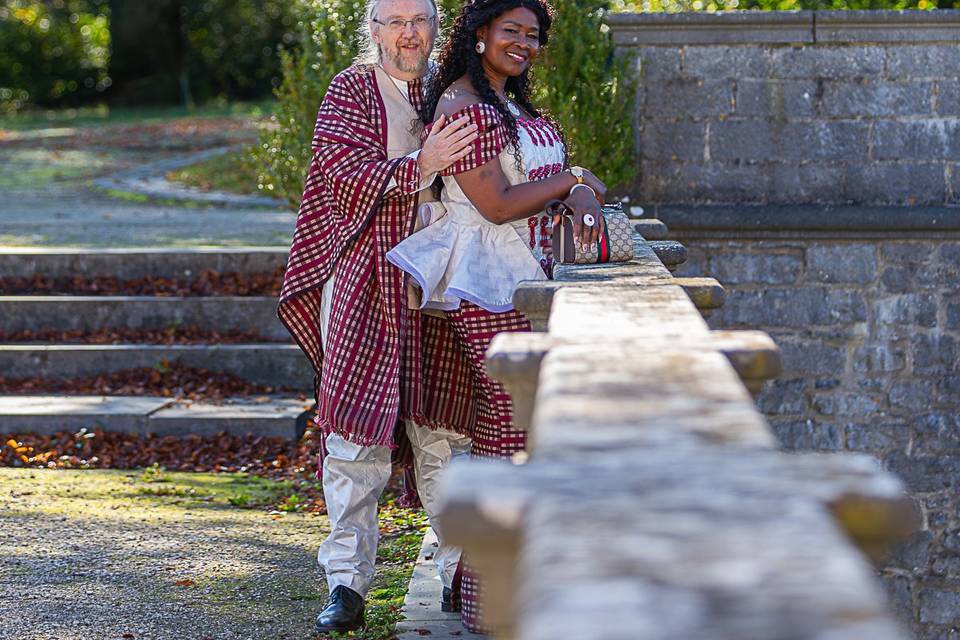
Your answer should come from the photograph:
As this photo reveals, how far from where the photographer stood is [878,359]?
321 inches

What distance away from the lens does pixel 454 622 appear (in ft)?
15.1

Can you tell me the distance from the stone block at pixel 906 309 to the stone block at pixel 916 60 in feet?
4.17

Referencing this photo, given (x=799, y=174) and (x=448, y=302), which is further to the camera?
(x=799, y=174)

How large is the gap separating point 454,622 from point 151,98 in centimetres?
2279

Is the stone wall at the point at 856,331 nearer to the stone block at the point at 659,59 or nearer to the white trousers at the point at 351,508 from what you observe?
the stone block at the point at 659,59

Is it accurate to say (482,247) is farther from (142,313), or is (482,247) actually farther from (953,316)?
(142,313)

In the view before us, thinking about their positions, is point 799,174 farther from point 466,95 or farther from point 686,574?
point 686,574

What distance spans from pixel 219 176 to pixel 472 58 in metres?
11.2

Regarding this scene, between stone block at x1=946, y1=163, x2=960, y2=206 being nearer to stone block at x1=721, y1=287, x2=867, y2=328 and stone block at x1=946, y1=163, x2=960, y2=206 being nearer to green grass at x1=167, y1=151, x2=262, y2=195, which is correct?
stone block at x1=721, y1=287, x2=867, y2=328

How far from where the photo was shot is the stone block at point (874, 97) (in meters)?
8.06

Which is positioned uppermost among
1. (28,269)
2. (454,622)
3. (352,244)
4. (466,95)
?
(466,95)

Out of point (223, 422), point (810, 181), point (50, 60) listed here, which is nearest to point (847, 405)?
point (810, 181)

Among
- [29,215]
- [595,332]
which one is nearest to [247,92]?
[29,215]

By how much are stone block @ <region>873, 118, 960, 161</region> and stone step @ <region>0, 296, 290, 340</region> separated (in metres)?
3.72
